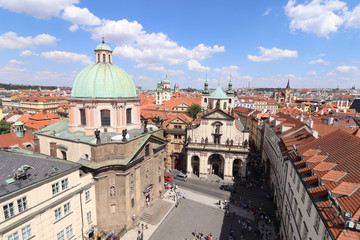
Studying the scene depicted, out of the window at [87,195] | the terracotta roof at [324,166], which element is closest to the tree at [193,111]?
the window at [87,195]

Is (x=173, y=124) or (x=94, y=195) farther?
(x=173, y=124)

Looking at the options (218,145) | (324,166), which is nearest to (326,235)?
(324,166)

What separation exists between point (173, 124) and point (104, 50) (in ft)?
83.3

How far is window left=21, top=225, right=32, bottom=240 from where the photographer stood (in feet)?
61.1

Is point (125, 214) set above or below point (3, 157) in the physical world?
below

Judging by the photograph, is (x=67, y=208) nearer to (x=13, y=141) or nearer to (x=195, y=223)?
(x=195, y=223)

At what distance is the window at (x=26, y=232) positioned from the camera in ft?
61.1

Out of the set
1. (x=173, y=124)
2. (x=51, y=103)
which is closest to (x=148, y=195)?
(x=173, y=124)

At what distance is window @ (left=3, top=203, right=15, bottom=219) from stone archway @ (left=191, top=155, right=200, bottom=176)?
1398 inches

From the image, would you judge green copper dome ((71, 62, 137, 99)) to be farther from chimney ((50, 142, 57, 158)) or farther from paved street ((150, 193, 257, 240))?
paved street ((150, 193, 257, 240))

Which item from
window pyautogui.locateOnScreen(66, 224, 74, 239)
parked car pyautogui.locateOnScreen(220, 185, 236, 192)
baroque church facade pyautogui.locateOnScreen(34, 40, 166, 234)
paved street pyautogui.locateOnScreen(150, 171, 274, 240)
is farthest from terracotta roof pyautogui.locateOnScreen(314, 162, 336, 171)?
window pyautogui.locateOnScreen(66, 224, 74, 239)

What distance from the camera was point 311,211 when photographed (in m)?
17.1

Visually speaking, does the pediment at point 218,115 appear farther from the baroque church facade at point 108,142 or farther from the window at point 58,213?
the window at point 58,213

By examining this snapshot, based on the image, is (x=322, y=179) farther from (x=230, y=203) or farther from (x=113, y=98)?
(x=113, y=98)
